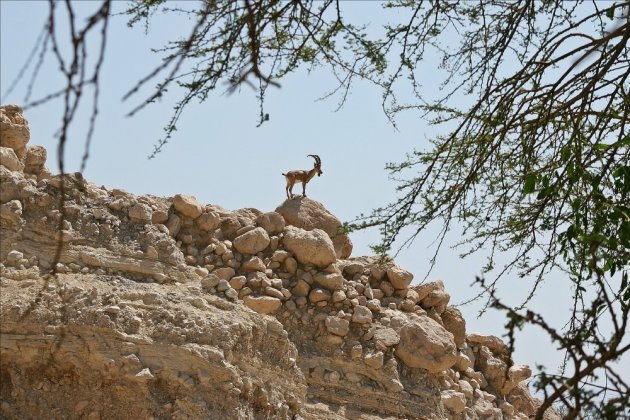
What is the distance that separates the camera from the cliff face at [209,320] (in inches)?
307

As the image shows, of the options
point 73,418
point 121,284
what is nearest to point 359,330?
point 121,284

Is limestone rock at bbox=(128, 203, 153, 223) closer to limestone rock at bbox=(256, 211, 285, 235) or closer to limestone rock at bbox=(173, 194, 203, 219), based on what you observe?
limestone rock at bbox=(173, 194, 203, 219)

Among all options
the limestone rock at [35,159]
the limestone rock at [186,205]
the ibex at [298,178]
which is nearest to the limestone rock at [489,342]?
the ibex at [298,178]

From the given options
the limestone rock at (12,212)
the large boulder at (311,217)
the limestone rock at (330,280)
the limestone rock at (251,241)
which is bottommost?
the limestone rock at (12,212)

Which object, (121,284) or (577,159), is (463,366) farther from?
(577,159)

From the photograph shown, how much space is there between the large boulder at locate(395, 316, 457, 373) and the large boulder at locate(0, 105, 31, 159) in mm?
4207

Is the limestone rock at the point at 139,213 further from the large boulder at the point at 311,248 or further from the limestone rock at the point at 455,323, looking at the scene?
the limestone rock at the point at 455,323

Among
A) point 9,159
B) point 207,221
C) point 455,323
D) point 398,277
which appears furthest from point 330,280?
point 9,159

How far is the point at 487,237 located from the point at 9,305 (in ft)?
11.7

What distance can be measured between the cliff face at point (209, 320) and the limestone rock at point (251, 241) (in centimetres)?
2

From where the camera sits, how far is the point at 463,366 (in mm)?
11719

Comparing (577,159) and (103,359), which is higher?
(577,159)

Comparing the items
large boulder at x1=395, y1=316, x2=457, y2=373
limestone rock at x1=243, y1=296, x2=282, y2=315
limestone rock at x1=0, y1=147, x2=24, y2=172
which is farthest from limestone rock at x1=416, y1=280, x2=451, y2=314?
limestone rock at x1=0, y1=147, x2=24, y2=172

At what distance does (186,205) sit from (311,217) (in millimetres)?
1802
